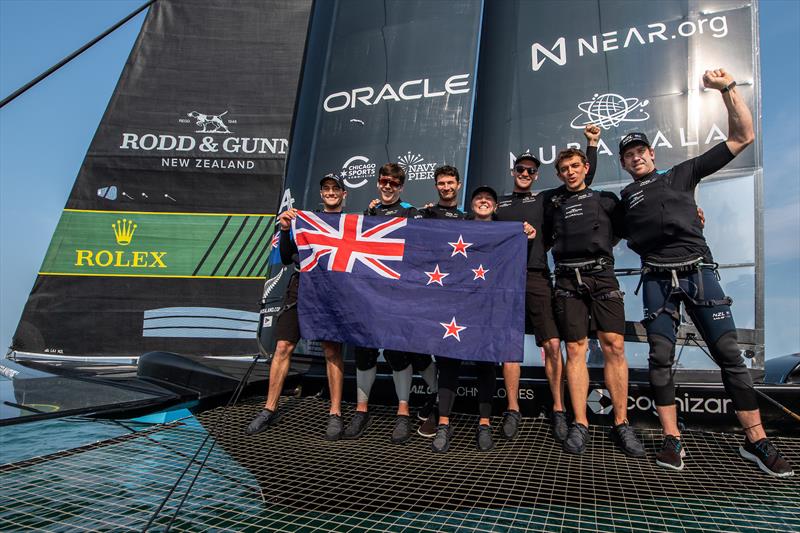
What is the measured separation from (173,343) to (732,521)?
22.2 feet

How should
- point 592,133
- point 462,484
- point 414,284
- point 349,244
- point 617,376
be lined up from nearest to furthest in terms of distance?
point 462,484 → point 617,376 → point 592,133 → point 414,284 → point 349,244

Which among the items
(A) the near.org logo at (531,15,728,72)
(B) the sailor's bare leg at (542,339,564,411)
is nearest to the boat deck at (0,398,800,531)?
(B) the sailor's bare leg at (542,339,564,411)

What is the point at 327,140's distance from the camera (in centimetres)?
499

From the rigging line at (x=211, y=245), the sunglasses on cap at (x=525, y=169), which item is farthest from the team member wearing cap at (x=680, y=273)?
the rigging line at (x=211, y=245)

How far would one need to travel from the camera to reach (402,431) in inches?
113

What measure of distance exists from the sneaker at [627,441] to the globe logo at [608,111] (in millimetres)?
2631

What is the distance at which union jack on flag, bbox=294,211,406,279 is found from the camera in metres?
3.29

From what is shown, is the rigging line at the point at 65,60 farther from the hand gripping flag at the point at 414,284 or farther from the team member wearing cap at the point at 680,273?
the team member wearing cap at the point at 680,273

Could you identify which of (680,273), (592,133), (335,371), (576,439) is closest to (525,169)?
(592,133)

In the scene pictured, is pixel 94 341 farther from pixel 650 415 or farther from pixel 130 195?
pixel 650 415

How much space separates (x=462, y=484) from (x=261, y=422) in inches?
53.8

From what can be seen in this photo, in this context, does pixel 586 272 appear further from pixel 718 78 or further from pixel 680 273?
pixel 718 78

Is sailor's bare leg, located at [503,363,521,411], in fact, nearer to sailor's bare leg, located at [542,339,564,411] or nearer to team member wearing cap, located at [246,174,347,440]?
sailor's bare leg, located at [542,339,564,411]

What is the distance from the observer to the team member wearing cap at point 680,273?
2.41 meters
